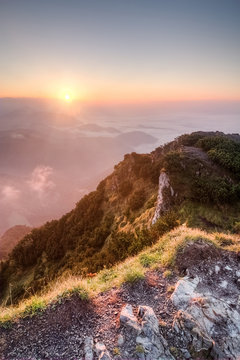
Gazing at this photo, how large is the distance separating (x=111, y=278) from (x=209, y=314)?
439 centimetres

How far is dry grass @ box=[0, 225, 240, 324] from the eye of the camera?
7445 millimetres

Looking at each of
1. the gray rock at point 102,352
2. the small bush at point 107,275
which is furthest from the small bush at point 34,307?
the small bush at point 107,275

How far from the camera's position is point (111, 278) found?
10.4 metres

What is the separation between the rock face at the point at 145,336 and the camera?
20.3 ft

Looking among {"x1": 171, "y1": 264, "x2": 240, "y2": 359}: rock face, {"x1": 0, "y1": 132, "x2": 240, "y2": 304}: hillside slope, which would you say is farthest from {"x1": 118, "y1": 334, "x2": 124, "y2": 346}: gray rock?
{"x1": 0, "y1": 132, "x2": 240, "y2": 304}: hillside slope

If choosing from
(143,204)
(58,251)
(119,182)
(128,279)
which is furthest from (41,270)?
(128,279)

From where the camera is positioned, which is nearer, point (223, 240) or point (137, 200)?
point (223, 240)

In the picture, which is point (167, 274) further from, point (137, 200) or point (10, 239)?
point (10, 239)

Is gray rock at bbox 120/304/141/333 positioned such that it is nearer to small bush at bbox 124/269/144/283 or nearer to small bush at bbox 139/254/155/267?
small bush at bbox 124/269/144/283

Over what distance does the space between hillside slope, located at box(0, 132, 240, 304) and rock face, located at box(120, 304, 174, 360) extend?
3608 millimetres

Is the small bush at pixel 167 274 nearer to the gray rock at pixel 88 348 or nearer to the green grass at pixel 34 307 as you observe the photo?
the gray rock at pixel 88 348

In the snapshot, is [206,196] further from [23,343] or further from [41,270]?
[41,270]

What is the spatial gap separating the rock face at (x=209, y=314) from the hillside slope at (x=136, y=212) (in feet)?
17.4

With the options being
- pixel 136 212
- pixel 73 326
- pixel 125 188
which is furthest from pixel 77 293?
pixel 125 188
